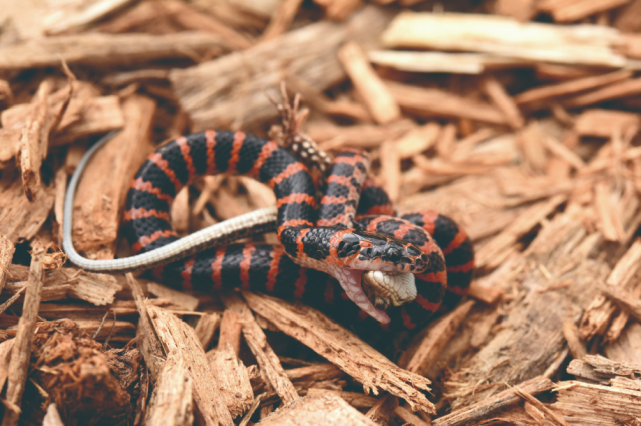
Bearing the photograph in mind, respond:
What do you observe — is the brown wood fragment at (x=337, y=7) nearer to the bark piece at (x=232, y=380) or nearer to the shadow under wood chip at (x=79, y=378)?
the bark piece at (x=232, y=380)

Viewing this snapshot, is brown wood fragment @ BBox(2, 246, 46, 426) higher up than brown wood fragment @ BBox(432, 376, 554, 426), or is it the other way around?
brown wood fragment @ BBox(2, 246, 46, 426)

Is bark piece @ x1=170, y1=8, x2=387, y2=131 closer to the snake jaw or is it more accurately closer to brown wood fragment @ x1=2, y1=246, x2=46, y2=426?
the snake jaw

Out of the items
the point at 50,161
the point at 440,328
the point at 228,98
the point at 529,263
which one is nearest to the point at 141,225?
the point at 50,161

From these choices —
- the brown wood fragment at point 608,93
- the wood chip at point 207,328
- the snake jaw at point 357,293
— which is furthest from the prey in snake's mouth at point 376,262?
the brown wood fragment at point 608,93

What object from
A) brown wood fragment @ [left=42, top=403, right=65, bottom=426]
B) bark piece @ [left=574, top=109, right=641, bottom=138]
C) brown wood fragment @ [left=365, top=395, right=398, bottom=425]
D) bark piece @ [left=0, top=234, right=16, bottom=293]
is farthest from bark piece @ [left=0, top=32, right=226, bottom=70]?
bark piece @ [left=574, top=109, right=641, bottom=138]

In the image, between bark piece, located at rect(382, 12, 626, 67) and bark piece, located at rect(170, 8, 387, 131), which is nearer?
bark piece, located at rect(170, 8, 387, 131)

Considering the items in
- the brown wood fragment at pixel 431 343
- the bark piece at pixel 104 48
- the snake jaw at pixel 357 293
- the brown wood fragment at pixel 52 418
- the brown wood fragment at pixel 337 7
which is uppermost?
the brown wood fragment at pixel 337 7
